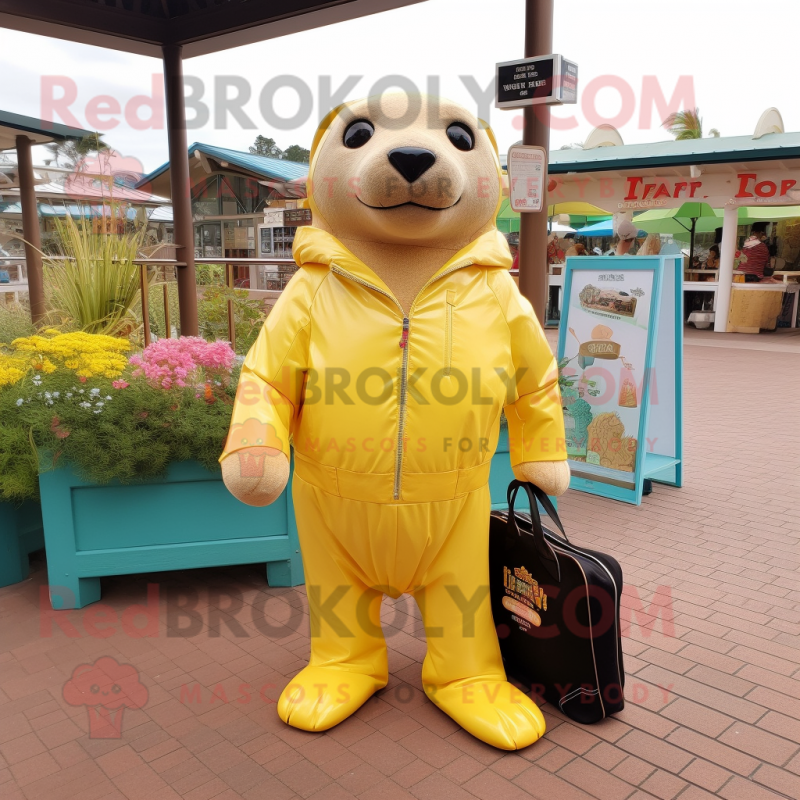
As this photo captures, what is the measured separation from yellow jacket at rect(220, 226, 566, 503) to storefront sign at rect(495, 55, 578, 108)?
231 centimetres

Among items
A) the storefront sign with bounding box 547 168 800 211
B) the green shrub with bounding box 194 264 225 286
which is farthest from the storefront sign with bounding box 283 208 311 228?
the storefront sign with bounding box 547 168 800 211

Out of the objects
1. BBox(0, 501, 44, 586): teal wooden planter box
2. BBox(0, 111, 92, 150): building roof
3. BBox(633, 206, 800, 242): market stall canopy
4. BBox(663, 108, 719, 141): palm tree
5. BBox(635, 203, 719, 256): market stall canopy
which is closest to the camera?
BBox(0, 501, 44, 586): teal wooden planter box

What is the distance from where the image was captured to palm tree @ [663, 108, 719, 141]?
28.1 meters

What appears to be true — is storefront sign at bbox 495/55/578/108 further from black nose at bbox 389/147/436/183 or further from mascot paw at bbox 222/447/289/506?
mascot paw at bbox 222/447/289/506

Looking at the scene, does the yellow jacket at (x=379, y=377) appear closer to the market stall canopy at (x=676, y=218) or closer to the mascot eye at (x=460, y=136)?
the mascot eye at (x=460, y=136)

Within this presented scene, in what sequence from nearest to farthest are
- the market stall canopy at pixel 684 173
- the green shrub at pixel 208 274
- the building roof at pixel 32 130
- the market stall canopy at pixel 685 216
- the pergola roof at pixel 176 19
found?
the pergola roof at pixel 176 19 → the building roof at pixel 32 130 → the green shrub at pixel 208 274 → the market stall canopy at pixel 684 173 → the market stall canopy at pixel 685 216

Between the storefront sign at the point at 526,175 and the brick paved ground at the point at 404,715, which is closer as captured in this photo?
the brick paved ground at the point at 404,715

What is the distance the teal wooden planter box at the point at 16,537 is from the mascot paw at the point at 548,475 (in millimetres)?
2494

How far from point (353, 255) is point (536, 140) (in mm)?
2716

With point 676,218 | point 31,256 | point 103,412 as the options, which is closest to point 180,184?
point 31,256

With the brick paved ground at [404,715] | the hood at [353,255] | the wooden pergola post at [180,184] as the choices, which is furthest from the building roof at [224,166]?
the hood at [353,255]

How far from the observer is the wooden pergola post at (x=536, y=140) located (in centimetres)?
437

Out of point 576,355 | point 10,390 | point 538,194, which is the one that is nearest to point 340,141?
point 10,390

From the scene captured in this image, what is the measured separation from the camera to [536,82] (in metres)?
4.28
